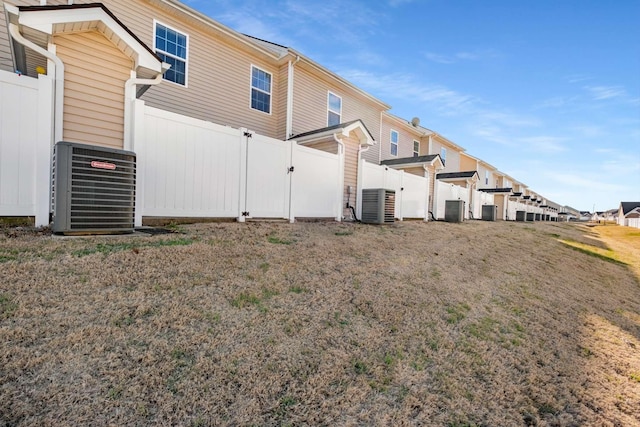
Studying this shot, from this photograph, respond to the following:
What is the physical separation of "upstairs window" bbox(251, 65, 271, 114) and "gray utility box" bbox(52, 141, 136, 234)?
283 inches

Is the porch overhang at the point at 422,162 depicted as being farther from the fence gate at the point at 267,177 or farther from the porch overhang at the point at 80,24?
the porch overhang at the point at 80,24

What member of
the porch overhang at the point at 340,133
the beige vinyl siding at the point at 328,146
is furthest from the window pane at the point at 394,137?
the beige vinyl siding at the point at 328,146

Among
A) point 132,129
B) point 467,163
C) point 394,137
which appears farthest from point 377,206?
point 467,163

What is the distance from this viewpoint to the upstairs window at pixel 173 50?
7.86 m

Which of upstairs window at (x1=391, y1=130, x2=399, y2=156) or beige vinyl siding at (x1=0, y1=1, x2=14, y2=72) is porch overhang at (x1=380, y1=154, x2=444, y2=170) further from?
beige vinyl siding at (x1=0, y1=1, x2=14, y2=72)

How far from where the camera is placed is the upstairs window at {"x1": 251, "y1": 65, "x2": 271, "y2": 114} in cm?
995

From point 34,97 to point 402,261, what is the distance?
18.0 ft

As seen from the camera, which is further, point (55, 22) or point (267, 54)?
point (267, 54)

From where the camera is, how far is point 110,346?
1709 mm

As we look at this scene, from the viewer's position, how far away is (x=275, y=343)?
6.73 ft

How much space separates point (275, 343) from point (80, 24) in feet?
16.0

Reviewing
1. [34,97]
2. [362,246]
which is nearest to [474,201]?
[362,246]

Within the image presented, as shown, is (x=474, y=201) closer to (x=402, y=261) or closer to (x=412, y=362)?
(x=402, y=261)

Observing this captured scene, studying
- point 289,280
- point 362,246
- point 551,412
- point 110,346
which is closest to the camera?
point 110,346
